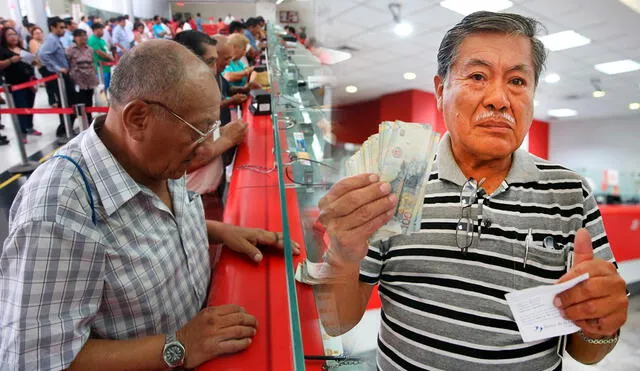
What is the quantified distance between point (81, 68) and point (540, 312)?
7136 mm

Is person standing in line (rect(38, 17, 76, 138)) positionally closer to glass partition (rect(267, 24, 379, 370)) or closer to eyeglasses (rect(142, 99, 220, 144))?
glass partition (rect(267, 24, 379, 370))

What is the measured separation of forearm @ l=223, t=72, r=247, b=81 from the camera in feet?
13.4

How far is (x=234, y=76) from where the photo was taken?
13.7ft

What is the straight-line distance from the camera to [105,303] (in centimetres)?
102

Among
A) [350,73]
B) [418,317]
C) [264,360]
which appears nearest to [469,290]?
[418,317]

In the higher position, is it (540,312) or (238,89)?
(238,89)

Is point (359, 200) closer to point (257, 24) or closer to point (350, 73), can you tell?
point (350, 73)

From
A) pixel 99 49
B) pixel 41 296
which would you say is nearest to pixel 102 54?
pixel 99 49

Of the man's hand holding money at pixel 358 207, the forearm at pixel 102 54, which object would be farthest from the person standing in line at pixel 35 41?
the man's hand holding money at pixel 358 207

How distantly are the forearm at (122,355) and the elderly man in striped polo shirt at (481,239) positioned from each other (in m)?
0.43

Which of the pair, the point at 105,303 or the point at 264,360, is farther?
the point at 105,303

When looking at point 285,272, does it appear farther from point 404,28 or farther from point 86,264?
point 404,28

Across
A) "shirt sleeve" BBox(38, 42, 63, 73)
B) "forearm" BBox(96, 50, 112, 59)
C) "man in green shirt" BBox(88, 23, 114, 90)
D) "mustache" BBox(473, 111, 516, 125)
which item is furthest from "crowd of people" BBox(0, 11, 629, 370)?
"forearm" BBox(96, 50, 112, 59)

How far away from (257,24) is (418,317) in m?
8.99
